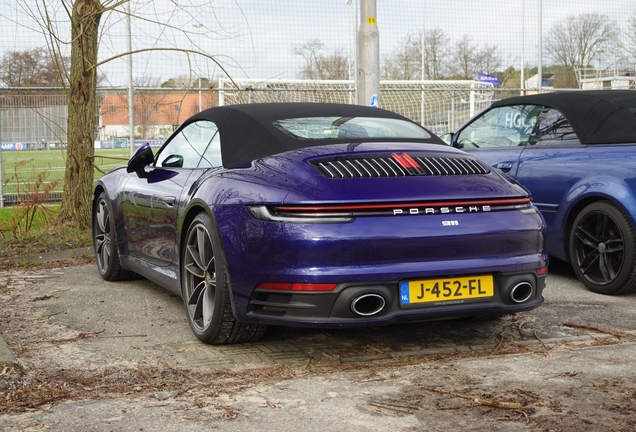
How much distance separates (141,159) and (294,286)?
2.41 m

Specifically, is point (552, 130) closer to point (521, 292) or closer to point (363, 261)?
point (521, 292)

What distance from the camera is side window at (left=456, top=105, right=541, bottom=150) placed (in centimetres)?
717

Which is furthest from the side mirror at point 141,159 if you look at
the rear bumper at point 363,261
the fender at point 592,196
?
the fender at point 592,196

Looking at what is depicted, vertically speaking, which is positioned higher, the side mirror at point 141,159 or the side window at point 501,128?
the side window at point 501,128

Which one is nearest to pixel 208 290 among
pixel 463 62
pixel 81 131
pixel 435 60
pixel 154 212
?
pixel 154 212

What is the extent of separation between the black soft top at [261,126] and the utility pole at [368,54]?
3.80 meters

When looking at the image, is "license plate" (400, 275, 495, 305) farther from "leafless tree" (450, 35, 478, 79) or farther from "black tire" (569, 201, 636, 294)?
"leafless tree" (450, 35, 478, 79)

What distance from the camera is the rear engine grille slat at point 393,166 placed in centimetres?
418

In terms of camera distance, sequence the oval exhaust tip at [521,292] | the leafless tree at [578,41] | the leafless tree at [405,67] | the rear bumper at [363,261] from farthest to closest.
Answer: the leafless tree at [405,67]
the leafless tree at [578,41]
the oval exhaust tip at [521,292]
the rear bumper at [363,261]

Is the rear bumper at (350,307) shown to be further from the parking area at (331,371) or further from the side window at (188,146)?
the side window at (188,146)

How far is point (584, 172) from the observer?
633cm

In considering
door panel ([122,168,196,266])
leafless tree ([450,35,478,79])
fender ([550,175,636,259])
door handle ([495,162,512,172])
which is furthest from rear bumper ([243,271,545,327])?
leafless tree ([450,35,478,79])

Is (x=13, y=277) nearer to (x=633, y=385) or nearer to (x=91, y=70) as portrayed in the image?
(x=91, y=70)

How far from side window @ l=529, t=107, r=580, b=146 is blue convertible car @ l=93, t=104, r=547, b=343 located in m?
2.10
